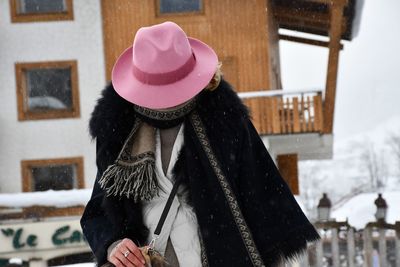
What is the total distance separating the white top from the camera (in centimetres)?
289

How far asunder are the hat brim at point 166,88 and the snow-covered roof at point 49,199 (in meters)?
6.18

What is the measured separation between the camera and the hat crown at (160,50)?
2.94m

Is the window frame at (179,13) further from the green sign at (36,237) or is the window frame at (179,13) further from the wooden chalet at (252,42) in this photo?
the green sign at (36,237)

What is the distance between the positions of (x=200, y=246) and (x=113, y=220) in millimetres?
312

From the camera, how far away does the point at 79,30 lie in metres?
19.6

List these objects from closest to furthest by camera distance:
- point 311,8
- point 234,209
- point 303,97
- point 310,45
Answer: point 234,209
point 303,97
point 311,8
point 310,45

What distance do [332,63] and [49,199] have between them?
8.54m

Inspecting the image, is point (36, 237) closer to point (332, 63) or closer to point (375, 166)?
point (332, 63)

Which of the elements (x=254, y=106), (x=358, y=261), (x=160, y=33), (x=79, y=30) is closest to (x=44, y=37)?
(x=79, y=30)

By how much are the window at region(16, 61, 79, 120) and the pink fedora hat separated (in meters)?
16.9

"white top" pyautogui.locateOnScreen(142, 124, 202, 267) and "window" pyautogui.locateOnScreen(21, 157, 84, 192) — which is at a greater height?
"white top" pyautogui.locateOnScreen(142, 124, 202, 267)

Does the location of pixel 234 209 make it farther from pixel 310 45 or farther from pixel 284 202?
pixel 310 45

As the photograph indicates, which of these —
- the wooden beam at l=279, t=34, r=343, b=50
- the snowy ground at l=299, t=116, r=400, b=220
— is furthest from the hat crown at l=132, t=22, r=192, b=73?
the snowy ground at l=299, t=116, r=400, b=220

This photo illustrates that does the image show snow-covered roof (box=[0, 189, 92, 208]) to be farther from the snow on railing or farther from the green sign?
the snow on railing
